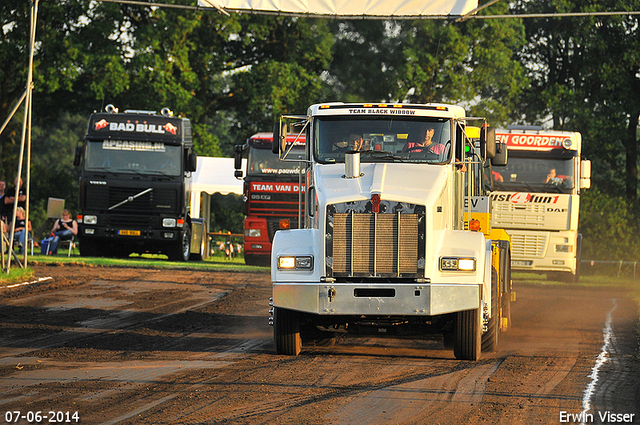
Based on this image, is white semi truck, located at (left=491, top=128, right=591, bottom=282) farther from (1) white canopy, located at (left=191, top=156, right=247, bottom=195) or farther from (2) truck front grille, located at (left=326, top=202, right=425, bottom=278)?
(2) truck front grille, located at (left=326, top=202, right=425, bottom=278)

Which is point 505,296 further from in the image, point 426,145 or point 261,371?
point 261,371

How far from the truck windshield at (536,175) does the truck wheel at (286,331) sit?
14.6 meters

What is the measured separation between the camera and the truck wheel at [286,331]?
1041 cm

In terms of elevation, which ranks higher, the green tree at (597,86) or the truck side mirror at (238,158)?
the green tree at (597,86)

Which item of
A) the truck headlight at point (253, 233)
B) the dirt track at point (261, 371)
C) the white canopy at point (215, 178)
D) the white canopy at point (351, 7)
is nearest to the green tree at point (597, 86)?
the white canopy at point (215, 178)

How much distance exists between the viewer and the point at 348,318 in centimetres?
1021

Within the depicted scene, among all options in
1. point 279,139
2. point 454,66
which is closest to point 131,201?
point 279,139

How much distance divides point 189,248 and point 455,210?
2016 centimetres

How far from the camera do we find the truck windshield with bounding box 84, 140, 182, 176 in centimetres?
2606

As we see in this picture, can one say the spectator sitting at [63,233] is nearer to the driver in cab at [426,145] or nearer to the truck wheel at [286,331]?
the truck wheel at [286,331]

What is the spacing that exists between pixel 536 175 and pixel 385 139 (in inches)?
553

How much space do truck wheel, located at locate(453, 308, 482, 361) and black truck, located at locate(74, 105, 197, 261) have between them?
57.5 ft

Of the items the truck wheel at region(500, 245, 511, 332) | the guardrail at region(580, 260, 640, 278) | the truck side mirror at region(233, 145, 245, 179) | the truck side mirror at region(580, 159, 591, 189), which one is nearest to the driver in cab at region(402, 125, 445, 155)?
the truck wheel at region(500, 245, 511, 332)

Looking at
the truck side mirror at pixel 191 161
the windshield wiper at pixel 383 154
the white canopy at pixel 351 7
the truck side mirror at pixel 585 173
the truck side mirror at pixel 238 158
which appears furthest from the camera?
the truck side mirror at pixel 191 161
